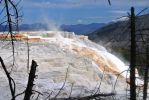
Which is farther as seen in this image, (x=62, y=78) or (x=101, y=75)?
(x=101, y=75)

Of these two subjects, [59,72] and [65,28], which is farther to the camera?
[65,28]

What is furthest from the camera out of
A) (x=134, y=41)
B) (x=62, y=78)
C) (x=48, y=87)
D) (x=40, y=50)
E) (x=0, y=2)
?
(x=40, y=50)

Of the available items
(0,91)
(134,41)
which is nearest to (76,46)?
(0,91)

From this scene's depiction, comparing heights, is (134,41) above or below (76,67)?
above

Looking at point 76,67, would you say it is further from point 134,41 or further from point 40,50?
point 134,41

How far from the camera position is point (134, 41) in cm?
1111

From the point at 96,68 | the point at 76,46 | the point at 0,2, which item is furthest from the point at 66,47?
the point at 0,2

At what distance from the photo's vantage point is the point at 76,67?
2642 cm

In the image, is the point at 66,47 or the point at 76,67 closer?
the point at 76,67

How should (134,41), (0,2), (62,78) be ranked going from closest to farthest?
(0,2), (134,41), (62,78)

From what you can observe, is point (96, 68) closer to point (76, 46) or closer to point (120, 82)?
point (120, 82)

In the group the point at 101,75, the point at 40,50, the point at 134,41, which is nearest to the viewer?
the point at 134,41

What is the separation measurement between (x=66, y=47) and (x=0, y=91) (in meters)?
12.8

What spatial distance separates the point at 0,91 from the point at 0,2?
15.5 metres
